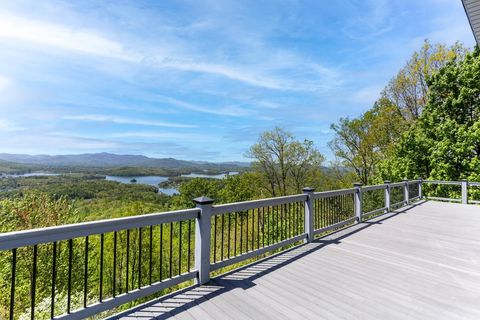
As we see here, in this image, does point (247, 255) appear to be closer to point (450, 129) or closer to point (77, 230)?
point (77, 230)

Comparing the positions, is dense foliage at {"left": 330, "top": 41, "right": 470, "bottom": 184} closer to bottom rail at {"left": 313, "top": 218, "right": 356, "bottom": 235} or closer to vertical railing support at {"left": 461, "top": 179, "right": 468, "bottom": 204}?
vertical railing support at {"left": 461, "top": 179, "right": 468, "bottom": 204}

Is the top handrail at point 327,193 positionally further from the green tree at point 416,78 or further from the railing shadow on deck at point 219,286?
the green tree at point 416,78

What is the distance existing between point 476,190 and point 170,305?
525 inches

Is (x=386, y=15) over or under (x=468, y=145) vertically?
over

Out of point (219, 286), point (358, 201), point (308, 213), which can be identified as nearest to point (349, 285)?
point (219, 286)

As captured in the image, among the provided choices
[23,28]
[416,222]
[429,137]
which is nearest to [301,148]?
[429,137]

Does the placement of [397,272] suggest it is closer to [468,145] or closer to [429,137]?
[468,145]

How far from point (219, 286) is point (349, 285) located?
1606mm

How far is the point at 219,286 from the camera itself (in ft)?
10.4

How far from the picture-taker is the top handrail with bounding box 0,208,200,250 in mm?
1903

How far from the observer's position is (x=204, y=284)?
321 cm

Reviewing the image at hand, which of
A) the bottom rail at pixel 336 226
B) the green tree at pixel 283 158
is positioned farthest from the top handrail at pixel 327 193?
the green tree at pixel 283 158

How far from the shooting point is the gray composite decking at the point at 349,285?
8.46 feet

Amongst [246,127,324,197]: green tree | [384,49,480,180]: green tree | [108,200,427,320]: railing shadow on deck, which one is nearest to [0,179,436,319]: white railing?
[108,200,427,320]: railing shadow on deck
